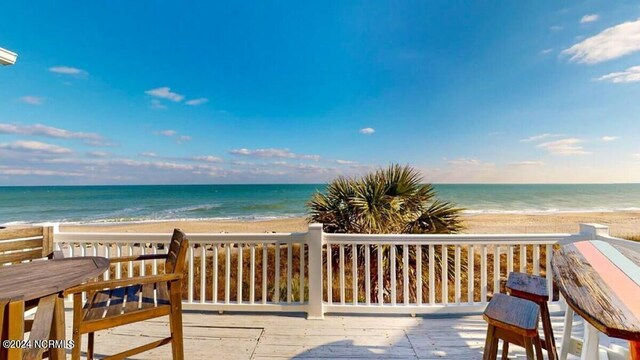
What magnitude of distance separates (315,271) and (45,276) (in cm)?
192

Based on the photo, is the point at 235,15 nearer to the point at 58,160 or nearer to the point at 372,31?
the point at 372,31

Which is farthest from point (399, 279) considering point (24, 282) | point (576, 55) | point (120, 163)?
point (120, 163)

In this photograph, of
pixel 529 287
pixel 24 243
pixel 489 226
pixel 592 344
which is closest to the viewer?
pixel 592 344

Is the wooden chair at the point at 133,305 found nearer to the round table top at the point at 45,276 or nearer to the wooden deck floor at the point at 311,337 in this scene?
the round table top at the point at 45,276

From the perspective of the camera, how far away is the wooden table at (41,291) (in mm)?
1139

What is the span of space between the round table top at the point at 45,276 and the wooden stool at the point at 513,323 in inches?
89.2

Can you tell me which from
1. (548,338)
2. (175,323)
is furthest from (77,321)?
(548,338)

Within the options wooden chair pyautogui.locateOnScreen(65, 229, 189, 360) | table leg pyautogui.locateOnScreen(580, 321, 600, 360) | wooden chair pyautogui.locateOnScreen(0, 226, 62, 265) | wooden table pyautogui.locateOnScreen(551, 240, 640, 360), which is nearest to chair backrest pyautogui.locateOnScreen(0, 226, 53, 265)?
wooden chair pyautogui.locateOnScreen(0, 226, 62, 265)

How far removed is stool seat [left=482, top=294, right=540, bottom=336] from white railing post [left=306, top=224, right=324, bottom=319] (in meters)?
1.48

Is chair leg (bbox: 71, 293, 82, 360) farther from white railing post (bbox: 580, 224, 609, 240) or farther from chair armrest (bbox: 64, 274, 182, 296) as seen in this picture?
white railing post (bbox: 580, 224, 609, 240)

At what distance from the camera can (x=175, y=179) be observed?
2298 centimetres

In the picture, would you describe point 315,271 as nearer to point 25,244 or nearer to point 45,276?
point 45,276

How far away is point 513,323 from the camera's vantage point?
47.4 inches

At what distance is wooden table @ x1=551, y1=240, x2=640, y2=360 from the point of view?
80cm
